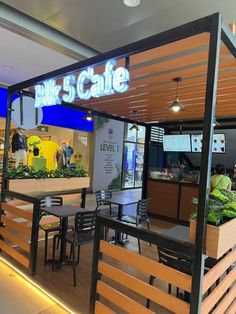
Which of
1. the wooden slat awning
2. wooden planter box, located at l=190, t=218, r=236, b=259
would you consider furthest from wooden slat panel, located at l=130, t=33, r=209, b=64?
wooden planter box, located at l=190, t=218, r=236, b=259

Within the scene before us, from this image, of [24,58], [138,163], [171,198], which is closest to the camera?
[24,58]

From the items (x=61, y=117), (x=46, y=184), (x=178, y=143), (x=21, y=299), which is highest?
(x=61, y=117)

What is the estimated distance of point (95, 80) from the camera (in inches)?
103

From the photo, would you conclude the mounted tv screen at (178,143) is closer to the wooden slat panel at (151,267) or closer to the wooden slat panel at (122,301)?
the wooden slat panel at (151,267)

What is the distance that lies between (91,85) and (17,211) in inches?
77.4

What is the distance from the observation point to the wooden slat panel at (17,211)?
10.5ft

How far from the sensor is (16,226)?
3.41m

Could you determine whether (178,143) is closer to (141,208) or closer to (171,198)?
(171,198)

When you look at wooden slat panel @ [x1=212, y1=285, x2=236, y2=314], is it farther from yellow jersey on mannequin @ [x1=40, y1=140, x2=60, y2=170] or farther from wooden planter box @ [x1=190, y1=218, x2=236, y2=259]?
yellow jersey on mannequin @ [x1=40, y1=140, x2=60, y2=170]

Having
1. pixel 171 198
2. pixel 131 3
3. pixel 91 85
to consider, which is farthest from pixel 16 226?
pixel 171 198

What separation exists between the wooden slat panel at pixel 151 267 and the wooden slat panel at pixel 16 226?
53.8 inches

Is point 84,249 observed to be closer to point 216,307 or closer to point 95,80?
point 216,307

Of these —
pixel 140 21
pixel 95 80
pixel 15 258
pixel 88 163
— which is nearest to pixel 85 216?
pixel 15 258

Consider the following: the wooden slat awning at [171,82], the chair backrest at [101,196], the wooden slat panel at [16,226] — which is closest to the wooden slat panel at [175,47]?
the wooden slat awning at [171,82]
